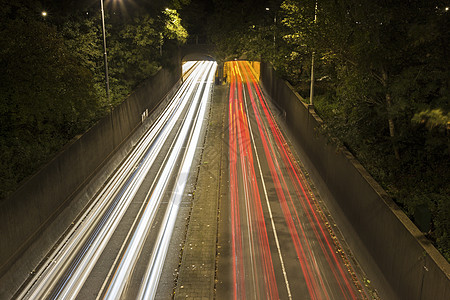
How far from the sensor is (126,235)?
16.5m

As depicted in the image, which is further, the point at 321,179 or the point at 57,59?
the point at 321,179

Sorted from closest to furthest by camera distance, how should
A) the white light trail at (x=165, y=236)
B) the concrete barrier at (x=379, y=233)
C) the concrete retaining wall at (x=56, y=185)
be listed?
the concrete barrier at (x=379, y=233)
the concrete retaining wall at (x=56, y=185)
the white light trail at (x=165, y=236)

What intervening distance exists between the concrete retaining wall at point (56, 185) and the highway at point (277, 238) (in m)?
6.67

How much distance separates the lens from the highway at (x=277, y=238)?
43.2 ft

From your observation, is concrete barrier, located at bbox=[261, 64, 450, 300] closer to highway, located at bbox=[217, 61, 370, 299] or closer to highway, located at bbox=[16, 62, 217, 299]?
highway, located at bbox=[217, 61, 370, 299]

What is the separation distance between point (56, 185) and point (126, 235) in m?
3.48

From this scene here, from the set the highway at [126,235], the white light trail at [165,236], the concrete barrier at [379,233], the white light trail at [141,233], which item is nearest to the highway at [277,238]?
the concrete barrier at [379,233]

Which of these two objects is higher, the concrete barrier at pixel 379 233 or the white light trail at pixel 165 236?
the concrete barrier at pixel 379 233

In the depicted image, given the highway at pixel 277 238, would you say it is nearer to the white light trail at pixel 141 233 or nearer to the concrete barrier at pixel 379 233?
the concrete barrier at pixel 379 233

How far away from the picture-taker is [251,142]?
29453mm

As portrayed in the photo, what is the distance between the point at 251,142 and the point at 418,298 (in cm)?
1996

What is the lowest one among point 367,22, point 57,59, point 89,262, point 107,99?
point 89,262

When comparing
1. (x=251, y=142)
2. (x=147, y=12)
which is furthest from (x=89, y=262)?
(x=147, y=12)

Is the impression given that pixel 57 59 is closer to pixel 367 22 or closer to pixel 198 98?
pixel 367 22
